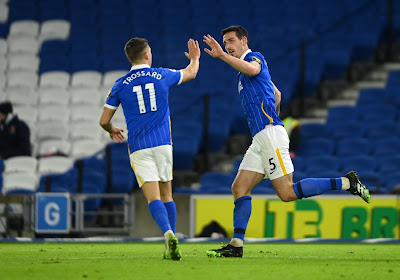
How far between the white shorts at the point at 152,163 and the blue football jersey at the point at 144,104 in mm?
56

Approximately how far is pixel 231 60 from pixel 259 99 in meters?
0.52

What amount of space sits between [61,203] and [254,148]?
16.4 ft

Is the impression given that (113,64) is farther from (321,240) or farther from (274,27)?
(321,240)

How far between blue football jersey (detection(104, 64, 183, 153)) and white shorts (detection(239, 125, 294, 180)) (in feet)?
2.56

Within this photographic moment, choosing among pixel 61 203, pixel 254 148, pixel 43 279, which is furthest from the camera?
pixel 61 203

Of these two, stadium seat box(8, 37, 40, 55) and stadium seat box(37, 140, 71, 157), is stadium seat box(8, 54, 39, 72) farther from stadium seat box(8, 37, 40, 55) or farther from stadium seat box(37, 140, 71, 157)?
stadium seat box(37, 140, 71, 157)

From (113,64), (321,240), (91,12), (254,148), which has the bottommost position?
(321,240)

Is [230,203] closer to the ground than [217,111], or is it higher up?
closer to the ground

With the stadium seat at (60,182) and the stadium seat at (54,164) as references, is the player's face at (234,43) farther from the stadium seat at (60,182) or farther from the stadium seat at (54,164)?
the stadium seat at (54,164)

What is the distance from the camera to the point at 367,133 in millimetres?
13523

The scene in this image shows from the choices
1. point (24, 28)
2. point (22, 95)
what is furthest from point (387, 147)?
point (24, 28)

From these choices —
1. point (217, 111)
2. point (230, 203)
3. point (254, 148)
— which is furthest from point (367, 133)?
point (254, 148)

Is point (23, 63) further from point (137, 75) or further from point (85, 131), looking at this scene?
point (137, 75)

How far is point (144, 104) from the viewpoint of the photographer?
6.66 metres
